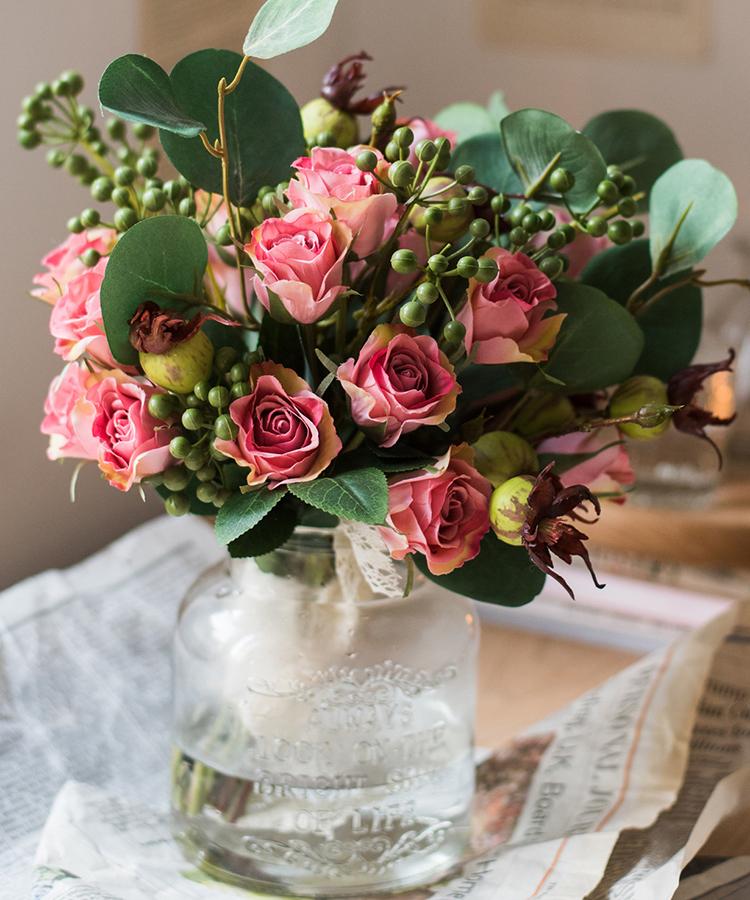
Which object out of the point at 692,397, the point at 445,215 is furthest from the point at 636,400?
the point at 445,215

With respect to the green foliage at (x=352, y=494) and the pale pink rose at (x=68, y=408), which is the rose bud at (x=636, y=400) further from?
the pale pink rose at (x=68, y=408)

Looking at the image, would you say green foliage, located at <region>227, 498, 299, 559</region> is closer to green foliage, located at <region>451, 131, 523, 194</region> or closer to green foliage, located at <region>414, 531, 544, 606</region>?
green foliage, located at <region>414, 531, 544, 606</region>

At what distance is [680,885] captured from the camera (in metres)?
0.62

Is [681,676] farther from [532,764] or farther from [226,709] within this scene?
[226,709]

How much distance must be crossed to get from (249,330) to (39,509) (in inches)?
17.9

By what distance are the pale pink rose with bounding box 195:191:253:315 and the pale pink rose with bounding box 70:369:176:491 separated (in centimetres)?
6

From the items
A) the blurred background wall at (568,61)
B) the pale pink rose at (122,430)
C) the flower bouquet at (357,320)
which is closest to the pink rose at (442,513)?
the flower bouquet at (357,320)

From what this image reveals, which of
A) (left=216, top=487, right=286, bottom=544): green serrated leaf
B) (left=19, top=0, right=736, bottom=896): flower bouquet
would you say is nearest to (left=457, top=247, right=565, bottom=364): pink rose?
(left=19, top=0, right=736, bottom=896): flower bouquet

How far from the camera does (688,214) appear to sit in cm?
59

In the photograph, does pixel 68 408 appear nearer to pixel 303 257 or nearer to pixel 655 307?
pixel 303 257

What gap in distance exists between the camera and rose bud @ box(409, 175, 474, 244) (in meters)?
0.53

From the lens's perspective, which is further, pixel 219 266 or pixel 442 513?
pixel 219 266

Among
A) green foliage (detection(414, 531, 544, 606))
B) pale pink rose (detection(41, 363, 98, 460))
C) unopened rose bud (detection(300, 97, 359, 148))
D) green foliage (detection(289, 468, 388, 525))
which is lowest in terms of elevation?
green foliage (detection(414, 531, 544, 606))

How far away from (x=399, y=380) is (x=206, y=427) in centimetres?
9
